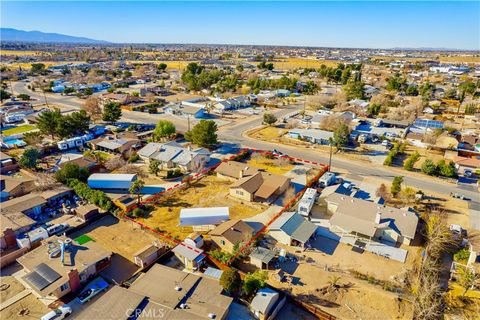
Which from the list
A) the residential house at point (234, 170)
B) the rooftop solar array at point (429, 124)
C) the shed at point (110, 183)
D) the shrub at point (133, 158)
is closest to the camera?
the shed at point (110, 183)

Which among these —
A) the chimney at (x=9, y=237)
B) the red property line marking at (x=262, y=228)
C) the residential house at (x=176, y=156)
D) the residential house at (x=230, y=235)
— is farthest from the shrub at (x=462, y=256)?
the chimney at (x=9, y=237)

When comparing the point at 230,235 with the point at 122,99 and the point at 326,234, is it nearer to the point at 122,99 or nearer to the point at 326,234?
the point at 326,234

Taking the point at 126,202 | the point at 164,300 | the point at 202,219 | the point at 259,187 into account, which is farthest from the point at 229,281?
the point at 126,202

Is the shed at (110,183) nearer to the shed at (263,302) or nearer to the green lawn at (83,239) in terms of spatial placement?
the green lawn at (83,239)

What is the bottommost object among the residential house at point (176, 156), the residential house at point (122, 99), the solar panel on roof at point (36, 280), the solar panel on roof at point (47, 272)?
the solar panel on roof at point (36, 280)

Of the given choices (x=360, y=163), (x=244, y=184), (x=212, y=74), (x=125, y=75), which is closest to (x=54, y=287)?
(x=244, y=184)

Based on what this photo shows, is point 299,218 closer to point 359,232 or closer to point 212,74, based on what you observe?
point 359,232

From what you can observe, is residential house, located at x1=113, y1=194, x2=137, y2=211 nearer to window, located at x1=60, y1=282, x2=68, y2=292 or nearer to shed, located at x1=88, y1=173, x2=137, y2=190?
shed, located at x1=88, y1=173, x2=137, y2=190
